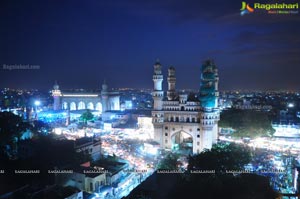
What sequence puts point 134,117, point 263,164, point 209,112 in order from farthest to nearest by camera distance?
point 134,117 < point 209,112 < point 263,164

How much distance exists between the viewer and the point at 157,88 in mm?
30312

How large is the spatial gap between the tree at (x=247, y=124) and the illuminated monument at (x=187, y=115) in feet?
15.1

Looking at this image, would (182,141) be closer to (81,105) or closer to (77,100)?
(81,105)

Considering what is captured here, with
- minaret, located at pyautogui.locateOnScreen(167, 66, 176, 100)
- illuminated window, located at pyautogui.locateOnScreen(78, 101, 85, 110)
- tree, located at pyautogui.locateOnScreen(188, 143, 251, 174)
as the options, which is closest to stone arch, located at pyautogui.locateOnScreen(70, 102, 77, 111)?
illuminated window, located at pyautogui.locateOnScreen(78, 101, 85, 110)

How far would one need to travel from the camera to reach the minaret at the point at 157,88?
2981 centimetres

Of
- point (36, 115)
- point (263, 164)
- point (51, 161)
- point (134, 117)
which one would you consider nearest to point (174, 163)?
point (263, 164)

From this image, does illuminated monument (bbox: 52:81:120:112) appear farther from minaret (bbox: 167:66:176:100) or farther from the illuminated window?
minaret (bbox: 167:66:176:100)

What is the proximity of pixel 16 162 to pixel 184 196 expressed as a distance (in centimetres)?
1359

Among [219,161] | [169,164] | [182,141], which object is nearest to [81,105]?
[182,141]

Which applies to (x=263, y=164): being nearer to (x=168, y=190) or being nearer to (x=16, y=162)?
(x=168, y=190)

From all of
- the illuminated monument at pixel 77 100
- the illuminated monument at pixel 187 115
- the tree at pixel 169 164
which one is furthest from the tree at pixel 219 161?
the illuminated monument at pixel 77 100

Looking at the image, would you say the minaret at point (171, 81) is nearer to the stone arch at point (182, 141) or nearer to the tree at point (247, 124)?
the stone arch at point (182, 141)

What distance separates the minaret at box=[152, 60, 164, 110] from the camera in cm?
2981

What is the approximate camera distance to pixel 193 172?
17.7 meters
